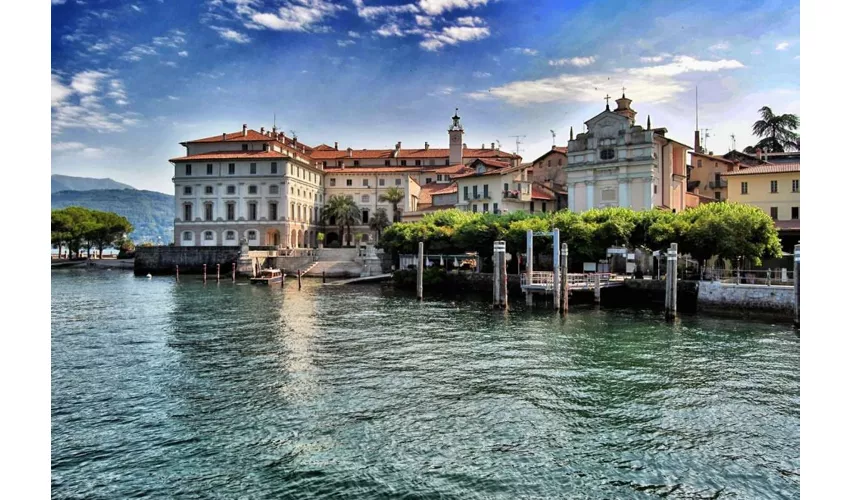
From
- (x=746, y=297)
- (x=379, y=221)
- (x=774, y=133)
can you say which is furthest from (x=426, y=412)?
(x=379, y=221)

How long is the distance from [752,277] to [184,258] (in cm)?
Answer: 3701

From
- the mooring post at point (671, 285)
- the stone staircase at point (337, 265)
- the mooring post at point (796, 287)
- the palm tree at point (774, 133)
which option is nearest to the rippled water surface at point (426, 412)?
the mooring post at point (796, 287)

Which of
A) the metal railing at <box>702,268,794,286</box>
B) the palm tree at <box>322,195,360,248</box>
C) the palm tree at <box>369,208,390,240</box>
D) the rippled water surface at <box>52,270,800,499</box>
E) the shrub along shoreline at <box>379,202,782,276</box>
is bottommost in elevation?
the rippled water surface at <box>52,270,800,499</box>

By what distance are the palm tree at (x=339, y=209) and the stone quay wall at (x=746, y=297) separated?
114 ft

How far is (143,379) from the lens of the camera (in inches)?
412

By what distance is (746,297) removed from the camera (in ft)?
61.4

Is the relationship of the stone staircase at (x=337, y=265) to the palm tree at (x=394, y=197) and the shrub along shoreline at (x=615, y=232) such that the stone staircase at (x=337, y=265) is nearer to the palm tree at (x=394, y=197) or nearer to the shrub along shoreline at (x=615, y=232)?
the shrub along shoreline at (x=615, y=232)

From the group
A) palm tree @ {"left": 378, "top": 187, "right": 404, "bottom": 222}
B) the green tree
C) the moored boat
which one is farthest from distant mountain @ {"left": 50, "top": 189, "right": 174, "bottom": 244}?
the green tree

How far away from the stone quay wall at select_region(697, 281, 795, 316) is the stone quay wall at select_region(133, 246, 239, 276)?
106ft

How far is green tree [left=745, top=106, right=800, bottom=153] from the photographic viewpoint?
123 feet

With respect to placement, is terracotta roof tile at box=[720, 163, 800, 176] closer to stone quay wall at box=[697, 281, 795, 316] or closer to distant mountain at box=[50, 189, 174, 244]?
stone quay wall at box=[697, 281, 795, 316]

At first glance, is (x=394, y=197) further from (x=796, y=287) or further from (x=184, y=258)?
(x=796, y=287)

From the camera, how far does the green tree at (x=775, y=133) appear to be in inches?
1481
